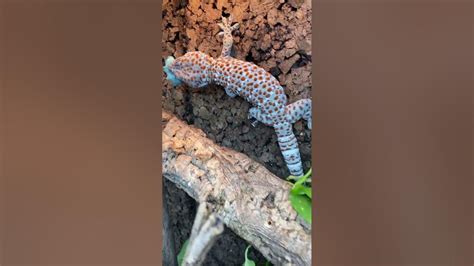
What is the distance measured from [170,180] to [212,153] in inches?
7.6

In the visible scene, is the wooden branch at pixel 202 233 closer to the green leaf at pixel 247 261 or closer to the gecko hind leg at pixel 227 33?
the green leaf at pixel 247 261

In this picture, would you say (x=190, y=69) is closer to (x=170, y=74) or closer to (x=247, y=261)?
(x=170, y=74)

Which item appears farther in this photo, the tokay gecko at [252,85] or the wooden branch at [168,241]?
the wooden branch at [168,241]

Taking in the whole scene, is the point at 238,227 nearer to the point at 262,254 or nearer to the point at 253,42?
the point at 262,254

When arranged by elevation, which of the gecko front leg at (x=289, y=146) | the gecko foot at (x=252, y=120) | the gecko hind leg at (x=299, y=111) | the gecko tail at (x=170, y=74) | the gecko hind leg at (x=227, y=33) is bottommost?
the gecko front leg at (x=289, y=146)

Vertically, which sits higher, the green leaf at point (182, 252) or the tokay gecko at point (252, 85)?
the tokay gecko at point (252, 85)

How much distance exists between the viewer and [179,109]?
1.45 m

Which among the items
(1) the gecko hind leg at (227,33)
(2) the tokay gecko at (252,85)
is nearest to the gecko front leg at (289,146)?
(2) the tokay gecko at (252,85)

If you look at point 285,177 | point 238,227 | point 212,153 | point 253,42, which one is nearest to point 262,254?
point 238,227

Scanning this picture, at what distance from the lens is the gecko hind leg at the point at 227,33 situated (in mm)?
1379

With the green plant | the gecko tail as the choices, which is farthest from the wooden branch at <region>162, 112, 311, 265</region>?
the gecko tail

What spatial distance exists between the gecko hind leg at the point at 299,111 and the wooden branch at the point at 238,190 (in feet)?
0.68

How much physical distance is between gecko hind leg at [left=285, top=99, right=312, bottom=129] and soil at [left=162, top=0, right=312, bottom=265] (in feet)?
0.06

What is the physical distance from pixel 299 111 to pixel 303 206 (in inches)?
12.6
